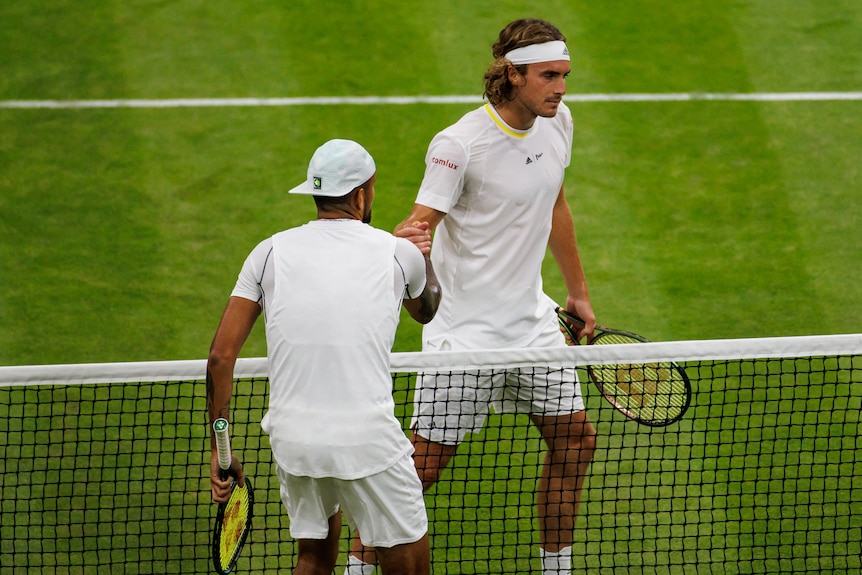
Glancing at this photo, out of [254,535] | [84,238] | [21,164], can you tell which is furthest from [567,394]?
[21,164]

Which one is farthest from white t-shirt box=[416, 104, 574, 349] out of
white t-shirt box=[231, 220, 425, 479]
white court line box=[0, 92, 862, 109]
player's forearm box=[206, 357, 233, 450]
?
white court line box=[0, 92, 862, 109]

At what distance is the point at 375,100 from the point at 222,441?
5930mm

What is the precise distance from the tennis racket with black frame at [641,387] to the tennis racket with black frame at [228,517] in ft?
5.90

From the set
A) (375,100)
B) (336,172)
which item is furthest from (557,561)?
(375,100)

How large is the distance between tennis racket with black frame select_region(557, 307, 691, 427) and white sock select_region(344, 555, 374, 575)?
1.39 metres

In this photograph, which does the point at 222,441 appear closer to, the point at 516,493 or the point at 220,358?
the point at 220,358

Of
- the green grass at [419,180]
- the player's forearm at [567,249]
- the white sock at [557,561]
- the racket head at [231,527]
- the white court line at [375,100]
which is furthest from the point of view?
the white court line at [375,100]

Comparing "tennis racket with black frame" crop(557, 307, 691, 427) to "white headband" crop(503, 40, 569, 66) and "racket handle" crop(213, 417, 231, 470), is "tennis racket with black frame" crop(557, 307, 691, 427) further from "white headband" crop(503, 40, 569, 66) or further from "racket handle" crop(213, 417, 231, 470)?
"racket handle" crop(213, 417, 231, 470)

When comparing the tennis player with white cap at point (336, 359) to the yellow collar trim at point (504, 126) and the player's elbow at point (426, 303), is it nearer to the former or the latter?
the player's elbow at point (426, 303)

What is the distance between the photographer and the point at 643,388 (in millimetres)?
6141

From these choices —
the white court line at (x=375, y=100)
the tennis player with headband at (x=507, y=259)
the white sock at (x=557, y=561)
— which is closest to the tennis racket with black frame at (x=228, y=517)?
the tennis player with headband at (x=507, y=259)

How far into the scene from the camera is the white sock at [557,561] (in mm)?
5770

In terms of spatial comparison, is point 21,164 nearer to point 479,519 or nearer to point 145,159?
point 145,159

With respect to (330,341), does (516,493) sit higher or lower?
lower
